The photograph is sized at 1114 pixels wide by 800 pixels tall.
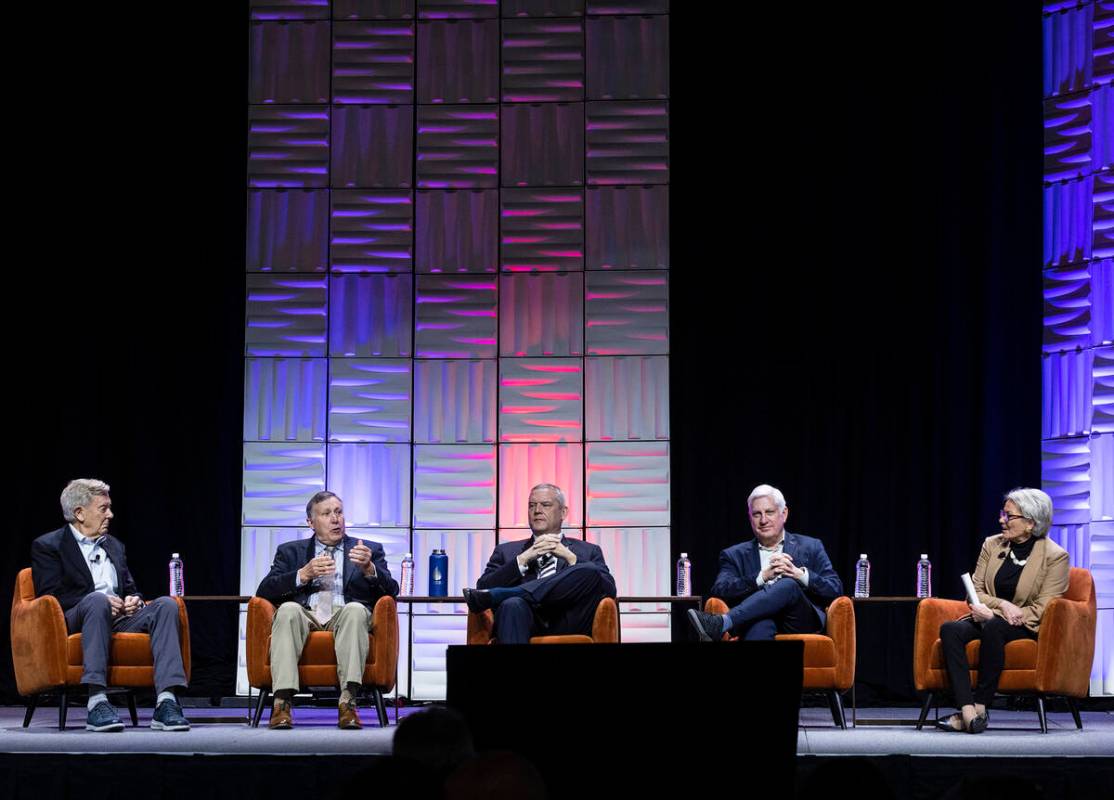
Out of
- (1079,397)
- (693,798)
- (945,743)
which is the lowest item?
(945,743)

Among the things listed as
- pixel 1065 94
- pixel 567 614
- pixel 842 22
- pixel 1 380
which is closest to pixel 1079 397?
pixel 1065 94

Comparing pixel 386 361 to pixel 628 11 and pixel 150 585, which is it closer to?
pixel 150 585

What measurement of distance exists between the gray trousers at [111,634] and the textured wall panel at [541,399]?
2333mm

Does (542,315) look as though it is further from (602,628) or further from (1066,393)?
(1066,393)

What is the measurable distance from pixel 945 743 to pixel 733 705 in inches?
98.0

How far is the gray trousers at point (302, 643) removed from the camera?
5777 millimetres

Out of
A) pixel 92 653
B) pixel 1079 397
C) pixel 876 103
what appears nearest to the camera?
pixel 92 653

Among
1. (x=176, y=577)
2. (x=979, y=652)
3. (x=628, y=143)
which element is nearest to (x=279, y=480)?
(x=176, y=577)

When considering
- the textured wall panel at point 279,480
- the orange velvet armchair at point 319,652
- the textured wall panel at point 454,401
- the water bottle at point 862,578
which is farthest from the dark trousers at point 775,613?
the textured wall panel at point 279,480

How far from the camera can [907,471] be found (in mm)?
7316

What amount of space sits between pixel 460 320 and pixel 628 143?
1312 millimetres

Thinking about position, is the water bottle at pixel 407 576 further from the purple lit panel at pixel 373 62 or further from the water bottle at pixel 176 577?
the purple lit panel at pixel 373 62

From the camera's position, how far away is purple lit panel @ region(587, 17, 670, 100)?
7656 millimetres

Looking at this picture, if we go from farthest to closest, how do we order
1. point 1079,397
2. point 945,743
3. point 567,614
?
point 1079,397
point 567,614
point 945,743
